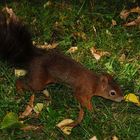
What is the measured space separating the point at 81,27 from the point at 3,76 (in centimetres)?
138

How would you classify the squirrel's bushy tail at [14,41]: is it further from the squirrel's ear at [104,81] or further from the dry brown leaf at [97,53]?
the dry brown leaf at [97,53]

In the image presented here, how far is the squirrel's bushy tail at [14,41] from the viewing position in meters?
5.24

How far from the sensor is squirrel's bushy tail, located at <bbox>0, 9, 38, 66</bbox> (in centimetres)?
524

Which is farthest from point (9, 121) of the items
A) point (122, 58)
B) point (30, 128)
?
point (122, 58)

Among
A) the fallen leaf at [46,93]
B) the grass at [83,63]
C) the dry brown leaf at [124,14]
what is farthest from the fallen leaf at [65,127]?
the dry brown leaf at [124,14]

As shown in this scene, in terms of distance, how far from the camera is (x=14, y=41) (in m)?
5.28

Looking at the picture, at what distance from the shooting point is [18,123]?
195 inches

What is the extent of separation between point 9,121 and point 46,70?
0.69 metres

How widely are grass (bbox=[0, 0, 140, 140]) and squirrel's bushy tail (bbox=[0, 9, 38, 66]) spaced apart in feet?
1.09

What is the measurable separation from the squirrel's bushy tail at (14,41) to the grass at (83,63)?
1.09ft

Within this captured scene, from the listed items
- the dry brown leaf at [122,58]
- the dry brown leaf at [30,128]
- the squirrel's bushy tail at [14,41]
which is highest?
the squirrel's bushy tail at [14,41]

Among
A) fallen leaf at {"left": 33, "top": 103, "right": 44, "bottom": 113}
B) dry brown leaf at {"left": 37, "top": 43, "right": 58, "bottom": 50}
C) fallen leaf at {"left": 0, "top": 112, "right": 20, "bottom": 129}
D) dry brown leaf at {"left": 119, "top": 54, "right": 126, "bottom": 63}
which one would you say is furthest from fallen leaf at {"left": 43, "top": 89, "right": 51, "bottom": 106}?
dry brown leaf at {"left": 119, "top": 54, "right": 126, "bottom": 63}

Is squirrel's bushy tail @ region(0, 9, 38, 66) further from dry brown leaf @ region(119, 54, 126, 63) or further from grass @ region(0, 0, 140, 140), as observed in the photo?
dry brown leaf @ region(119, 54, 126, 63)

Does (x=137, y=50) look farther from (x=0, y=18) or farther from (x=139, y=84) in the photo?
(x=0, y=18)
